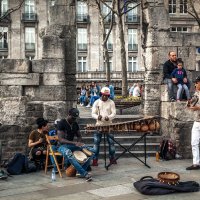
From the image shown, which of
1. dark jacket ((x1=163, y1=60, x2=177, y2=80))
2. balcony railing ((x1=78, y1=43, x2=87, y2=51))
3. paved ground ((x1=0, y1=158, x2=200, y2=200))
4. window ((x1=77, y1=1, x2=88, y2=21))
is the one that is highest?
window ((x1=77, y1=1, x2=88, y2=21))

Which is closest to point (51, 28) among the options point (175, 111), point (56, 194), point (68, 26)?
point (68, 26)

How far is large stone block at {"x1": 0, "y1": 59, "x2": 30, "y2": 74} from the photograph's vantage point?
42.1ft

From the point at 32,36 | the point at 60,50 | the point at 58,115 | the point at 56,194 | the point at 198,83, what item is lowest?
the point at 56,194

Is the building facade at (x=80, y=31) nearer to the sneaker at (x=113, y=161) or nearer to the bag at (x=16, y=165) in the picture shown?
the sneaker at (x=113, y=161)

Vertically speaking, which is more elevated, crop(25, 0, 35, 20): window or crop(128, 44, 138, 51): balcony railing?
crop(25, 0, 35, 20): window

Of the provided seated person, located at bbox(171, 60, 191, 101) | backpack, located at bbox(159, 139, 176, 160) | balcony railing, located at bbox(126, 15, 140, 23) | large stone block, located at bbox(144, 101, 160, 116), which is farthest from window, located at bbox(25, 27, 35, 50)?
backpack, located at bbox(159, 139, 176, 160)

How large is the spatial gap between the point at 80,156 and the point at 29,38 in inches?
1561

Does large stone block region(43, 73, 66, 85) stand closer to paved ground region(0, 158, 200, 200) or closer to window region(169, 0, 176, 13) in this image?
paved ground region(0, 158, 200, 200)

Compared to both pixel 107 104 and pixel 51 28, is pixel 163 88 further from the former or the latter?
pixel 51 28

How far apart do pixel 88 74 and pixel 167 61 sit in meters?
29.9

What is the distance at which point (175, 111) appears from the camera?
12.5 m

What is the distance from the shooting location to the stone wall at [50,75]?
506 inches

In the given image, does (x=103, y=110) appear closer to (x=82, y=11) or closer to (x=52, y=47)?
(x=52, y=47)

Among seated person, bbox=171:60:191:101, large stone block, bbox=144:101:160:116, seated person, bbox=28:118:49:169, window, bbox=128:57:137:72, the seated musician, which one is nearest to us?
seated person, bbox=28:118:49:169
